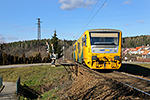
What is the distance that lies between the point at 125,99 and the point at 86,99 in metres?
1.53

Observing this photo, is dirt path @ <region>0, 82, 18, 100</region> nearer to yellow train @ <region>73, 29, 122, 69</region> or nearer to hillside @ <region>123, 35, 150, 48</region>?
yellow train @ <region>73, 29, 122, 69</region>

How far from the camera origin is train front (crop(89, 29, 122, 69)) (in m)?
13.3

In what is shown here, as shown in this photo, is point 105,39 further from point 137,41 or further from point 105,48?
point 137,41

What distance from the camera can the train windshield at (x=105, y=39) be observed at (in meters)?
13.3

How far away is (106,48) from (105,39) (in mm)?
696

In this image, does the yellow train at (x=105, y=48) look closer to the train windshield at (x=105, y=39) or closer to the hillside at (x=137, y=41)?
the train windshield at (x=105, y=39)

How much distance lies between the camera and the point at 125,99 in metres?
6.21

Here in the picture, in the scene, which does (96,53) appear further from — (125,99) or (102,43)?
(125,99)

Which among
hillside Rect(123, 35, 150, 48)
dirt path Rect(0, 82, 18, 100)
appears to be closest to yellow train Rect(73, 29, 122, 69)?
dirt path Rect(0, 82, 18, 100)

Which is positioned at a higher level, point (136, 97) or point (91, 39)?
point (91, 39)

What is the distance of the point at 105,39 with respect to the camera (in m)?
13.3

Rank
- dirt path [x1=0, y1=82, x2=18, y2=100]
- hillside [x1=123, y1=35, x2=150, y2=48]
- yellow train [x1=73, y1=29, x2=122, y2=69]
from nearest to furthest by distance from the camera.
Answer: dirt path [x1=0, y1=82, x2=18, y2=100] → yellow train [x1=73, y1=29, x2=122, y2=69] → hillside [x1=123, y1=35, x2=150, y2=48]

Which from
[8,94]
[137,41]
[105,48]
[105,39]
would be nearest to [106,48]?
[105,48]

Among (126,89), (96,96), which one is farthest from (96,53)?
(96,96)
